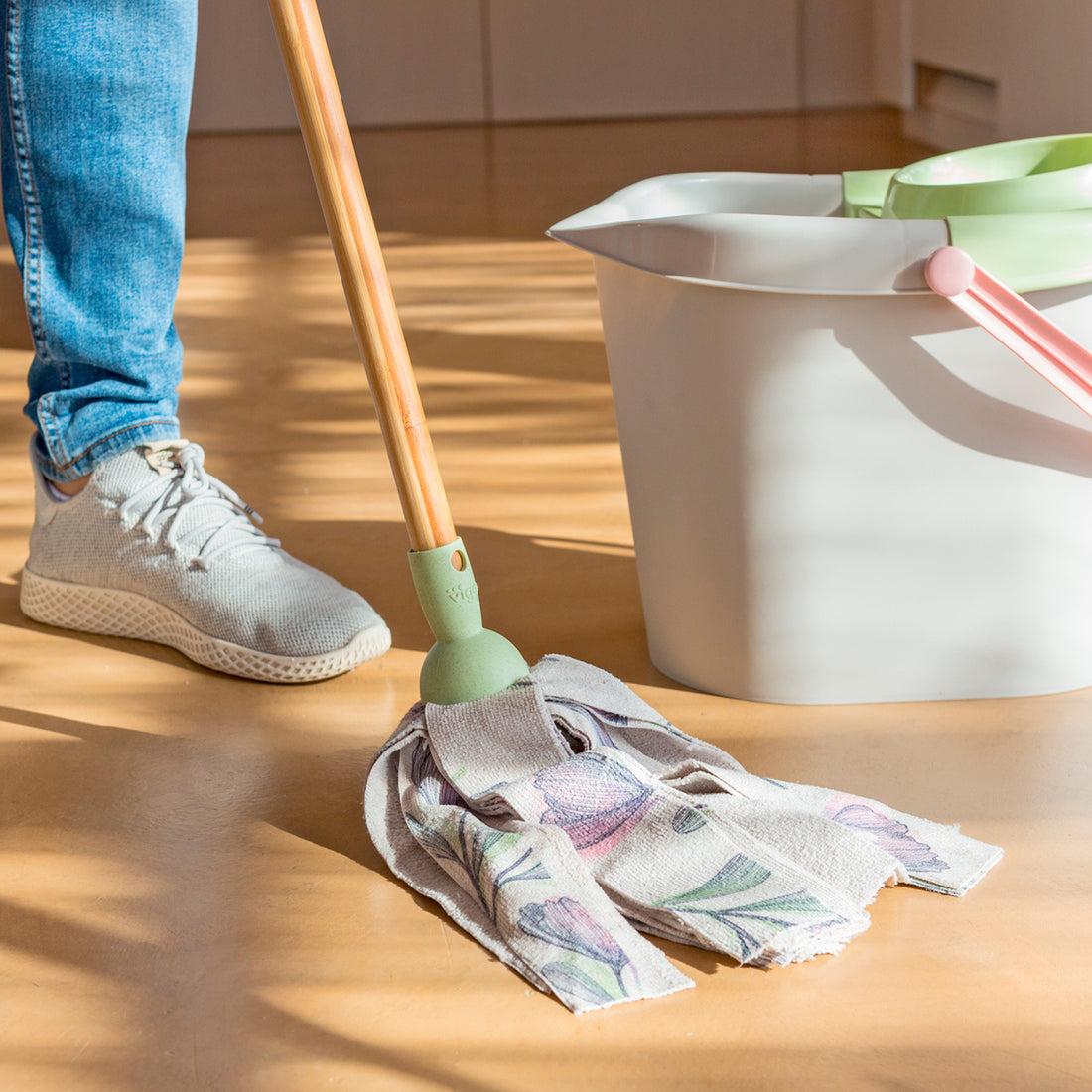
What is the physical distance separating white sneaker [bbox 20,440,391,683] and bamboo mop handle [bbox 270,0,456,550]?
0.71ft

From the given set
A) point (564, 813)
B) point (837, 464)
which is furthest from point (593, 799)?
point (837, 464)

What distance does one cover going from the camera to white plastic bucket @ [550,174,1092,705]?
0.75 meters

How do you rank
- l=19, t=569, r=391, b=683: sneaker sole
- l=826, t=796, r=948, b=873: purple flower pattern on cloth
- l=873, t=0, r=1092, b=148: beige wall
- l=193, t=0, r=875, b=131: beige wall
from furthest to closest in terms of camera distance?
l=193, t=0, r=875, b=131: beige wall → l=873, t=0, r=1092, b=148: beige wall → l=19, t=569, r=391, b=683: sneaker sole → l=826, t=796, r=948, b=873: purple flower pattern on cloth

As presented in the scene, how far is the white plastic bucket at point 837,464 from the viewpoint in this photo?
746 mm

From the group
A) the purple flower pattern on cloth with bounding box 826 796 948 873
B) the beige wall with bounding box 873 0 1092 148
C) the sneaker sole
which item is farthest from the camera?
the beige wall with bounding box 873 0 1092 148

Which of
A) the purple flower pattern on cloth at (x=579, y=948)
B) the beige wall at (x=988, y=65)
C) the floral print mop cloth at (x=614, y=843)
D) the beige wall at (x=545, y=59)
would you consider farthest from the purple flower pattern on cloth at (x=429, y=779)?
the beige wall at (x=545, y=59)

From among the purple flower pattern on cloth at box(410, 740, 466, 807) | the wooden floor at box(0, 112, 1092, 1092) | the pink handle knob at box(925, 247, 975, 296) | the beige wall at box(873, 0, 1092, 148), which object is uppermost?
the beige wall at box(873, 0, 1092, 148)

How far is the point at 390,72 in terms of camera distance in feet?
13.6

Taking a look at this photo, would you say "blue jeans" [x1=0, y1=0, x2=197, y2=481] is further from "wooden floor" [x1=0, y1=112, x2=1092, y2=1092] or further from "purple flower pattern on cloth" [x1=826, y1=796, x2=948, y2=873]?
"purple flower pattern on cloth" [x1=826, y1=796, x2=948, y2=873]

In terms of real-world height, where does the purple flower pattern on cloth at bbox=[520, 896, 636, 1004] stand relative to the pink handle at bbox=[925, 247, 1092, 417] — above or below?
below

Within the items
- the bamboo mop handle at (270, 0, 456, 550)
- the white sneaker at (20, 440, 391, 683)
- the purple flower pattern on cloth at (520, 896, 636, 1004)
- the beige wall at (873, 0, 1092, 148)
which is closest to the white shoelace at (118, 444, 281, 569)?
the white sneaker at (20, 440, 391, 683)

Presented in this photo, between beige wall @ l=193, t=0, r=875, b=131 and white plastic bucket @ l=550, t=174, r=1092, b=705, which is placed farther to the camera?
beige wall @ l=193, t=0, r=875, b=131

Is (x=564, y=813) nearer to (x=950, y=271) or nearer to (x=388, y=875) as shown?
(x=388, y=875)

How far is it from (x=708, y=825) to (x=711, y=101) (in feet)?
12.8
